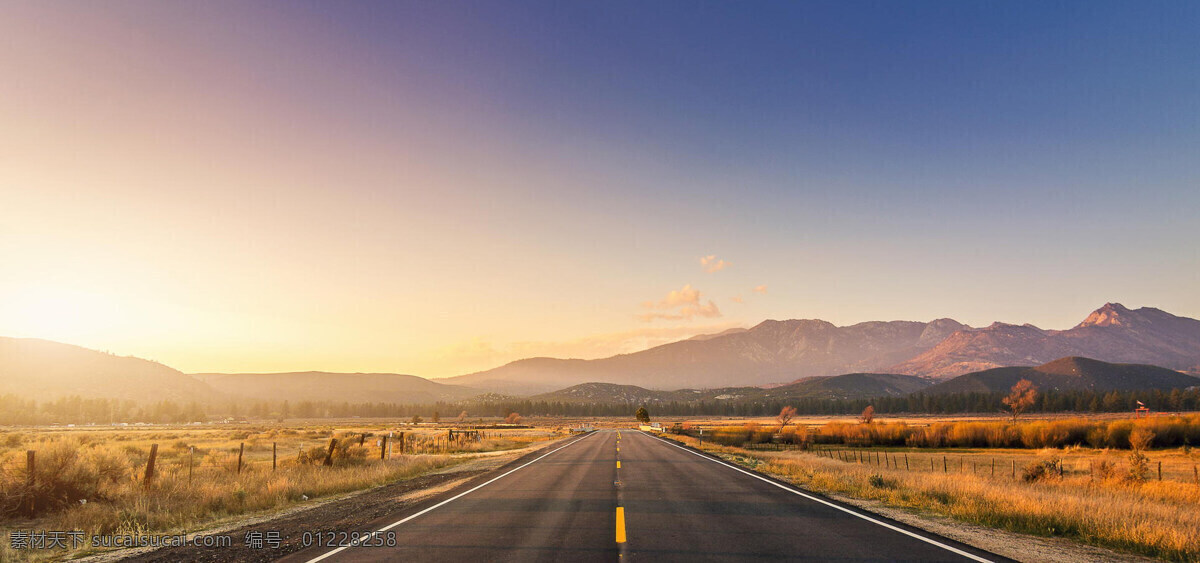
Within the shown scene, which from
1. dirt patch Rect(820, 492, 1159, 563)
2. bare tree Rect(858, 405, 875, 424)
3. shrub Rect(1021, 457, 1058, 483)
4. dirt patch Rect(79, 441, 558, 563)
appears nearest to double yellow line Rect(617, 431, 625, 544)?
dirt patch Rect(79, 441, 558, 563)

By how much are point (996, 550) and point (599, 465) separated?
17.8 m

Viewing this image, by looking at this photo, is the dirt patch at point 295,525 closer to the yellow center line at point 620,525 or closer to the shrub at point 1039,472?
the yellow center line at point 620,525

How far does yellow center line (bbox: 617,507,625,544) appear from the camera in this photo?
9202 millimetres

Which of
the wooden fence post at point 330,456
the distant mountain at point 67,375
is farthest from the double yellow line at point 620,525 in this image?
the distant mountain at point 67,375

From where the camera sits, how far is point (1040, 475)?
23.4 metres

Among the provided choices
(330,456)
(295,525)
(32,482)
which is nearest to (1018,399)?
(330,456)

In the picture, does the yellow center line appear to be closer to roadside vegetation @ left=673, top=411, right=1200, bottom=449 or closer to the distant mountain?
roadside vegetation @ left=673, top=411, right=1200, bottom=449

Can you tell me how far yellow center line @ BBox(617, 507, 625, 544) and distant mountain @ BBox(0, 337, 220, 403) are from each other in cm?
19551

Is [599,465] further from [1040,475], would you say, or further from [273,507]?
[1040,475]

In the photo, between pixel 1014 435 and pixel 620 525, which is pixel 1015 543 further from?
pixel 1014 435

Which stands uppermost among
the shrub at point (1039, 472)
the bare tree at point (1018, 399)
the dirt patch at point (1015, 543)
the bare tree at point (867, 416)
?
the dirt patch at point (1015, 543)

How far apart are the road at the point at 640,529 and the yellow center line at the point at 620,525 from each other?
20 mm

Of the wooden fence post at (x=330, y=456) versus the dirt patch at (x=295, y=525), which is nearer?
the dirt patch at (x=295, y=525)

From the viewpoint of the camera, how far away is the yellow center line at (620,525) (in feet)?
30.2
